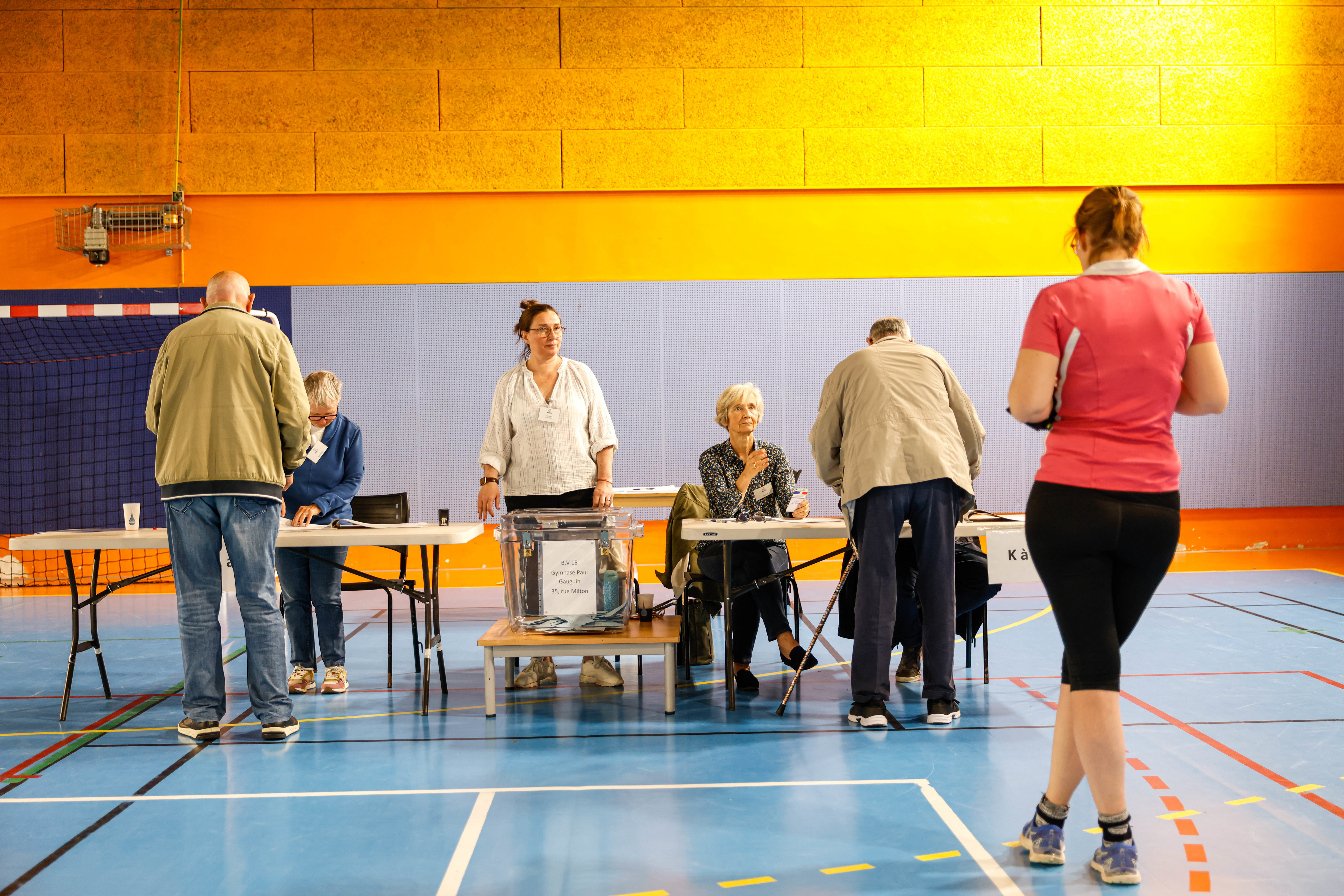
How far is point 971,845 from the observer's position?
221cm

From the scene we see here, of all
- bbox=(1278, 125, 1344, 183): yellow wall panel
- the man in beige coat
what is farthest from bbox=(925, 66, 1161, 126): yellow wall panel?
the man in beige coat

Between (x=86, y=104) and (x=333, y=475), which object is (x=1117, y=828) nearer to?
(x=333, y=475)

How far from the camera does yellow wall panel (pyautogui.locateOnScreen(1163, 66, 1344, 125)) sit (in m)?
7.76

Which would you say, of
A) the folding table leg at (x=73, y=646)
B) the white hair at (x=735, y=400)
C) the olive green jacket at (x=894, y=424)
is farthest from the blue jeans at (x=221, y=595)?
the olive green jacket at (x=894, y=424)

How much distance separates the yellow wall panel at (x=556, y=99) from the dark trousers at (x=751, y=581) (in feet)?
15.5

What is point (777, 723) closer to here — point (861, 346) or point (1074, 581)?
point (1074, 581)

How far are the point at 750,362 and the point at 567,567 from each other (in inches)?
171

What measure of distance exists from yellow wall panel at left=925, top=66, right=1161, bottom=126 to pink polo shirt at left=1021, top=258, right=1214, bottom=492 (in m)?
6.28

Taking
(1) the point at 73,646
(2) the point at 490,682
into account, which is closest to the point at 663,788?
(2) the point at 490,682

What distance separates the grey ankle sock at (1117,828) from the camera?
1.97 meters

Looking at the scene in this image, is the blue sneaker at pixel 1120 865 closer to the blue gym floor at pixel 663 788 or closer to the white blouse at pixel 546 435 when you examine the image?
the blue gym floor at pixel 663 788

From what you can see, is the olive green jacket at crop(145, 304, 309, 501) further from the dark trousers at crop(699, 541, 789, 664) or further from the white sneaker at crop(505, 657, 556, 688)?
the dark trousers at crop(699, 541, 789, 664)

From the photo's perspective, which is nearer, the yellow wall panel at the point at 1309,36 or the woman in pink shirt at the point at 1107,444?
the woman in pink shirt at the point at 1107,444

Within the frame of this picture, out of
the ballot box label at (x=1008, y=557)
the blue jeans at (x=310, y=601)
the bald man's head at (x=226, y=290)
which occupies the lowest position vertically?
the blue jeans at (x=310, y=601)
